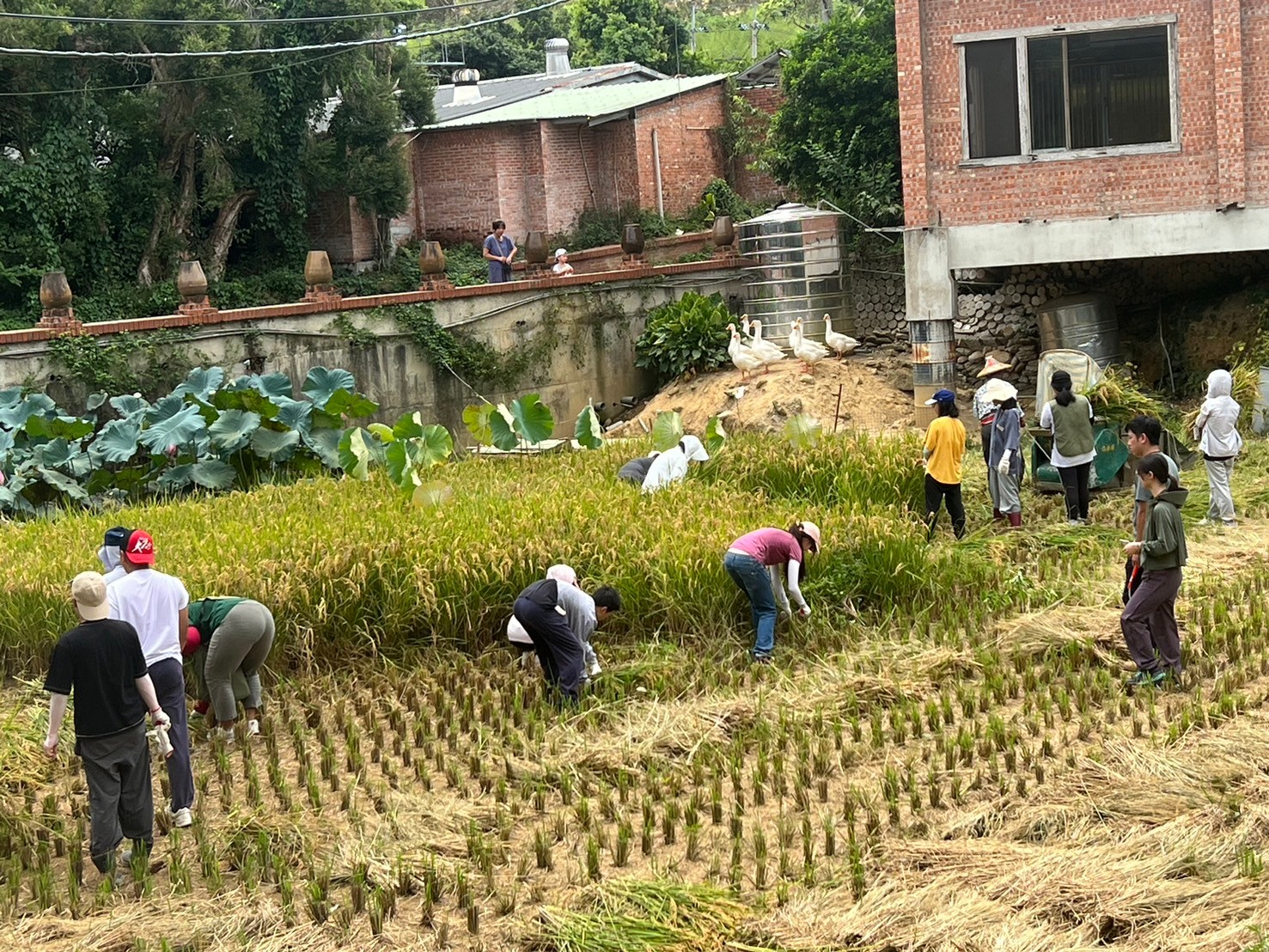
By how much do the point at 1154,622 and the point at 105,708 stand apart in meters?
6.32

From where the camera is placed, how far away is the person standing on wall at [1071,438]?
1471 cm

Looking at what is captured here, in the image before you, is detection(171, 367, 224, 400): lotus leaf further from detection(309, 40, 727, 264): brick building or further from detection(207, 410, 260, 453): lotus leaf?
detection(309, 40, 727, 264): brick building

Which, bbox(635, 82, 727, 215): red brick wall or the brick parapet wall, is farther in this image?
bbox(635, 82, 727, 215): red brick wall

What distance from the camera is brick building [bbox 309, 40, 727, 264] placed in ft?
107

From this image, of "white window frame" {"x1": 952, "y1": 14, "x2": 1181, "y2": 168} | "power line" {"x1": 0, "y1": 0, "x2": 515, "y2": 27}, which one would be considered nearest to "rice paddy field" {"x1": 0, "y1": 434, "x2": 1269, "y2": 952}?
"white window frame" {"x1": 952, "y1": 14, "x2": 1181, "y2": 168}

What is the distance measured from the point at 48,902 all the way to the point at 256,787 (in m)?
1.62

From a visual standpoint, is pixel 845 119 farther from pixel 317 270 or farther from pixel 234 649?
pixel 234 649

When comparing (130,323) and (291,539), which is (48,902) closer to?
(291,539)

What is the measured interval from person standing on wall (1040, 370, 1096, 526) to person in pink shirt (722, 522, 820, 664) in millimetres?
4132

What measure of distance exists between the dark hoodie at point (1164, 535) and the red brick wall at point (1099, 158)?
11241mm

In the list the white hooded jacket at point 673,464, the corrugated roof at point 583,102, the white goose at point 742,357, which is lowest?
the white hooded jacket at point 673,464

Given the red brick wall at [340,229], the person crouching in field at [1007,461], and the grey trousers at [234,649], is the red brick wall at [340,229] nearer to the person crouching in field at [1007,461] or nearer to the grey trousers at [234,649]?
the person crouching in field at [1007,461]

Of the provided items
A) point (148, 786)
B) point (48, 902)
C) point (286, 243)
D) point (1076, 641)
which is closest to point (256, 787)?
point (148, 786)

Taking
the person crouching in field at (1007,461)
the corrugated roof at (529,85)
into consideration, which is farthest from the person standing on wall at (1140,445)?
the corrugated roof at (529,85)
